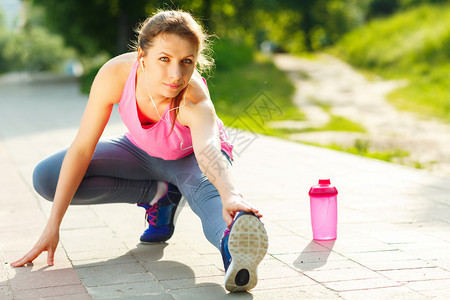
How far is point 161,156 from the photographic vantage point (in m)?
3.41

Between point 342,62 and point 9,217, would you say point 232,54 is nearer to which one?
point 342,62

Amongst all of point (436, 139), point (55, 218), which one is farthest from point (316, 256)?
point (436, 139)

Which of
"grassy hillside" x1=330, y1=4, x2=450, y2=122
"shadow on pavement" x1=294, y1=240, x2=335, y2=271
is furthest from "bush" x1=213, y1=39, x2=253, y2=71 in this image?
"shadow on pavement" x1=294, y1=240, x2=335, y2=271

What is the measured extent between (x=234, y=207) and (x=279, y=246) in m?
0.96

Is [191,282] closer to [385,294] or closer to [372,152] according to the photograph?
[385,294]

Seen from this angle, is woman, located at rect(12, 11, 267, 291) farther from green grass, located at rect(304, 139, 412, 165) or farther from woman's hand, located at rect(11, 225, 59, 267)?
green grass, located at rect(304, 139, 412, 165)

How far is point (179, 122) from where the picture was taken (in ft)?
10.2

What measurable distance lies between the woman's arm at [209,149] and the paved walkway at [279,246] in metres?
0.40

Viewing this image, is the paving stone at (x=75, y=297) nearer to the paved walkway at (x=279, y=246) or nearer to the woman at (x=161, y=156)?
the paved walkway at (x=279, y=246)

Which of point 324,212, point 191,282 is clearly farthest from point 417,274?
point 191,282

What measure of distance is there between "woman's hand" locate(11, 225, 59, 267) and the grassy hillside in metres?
8.80

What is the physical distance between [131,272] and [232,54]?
17766 mm

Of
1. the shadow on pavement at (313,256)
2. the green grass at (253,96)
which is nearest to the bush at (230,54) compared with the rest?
the green grass at (253,96)

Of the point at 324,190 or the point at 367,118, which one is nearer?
the point at 324,190
